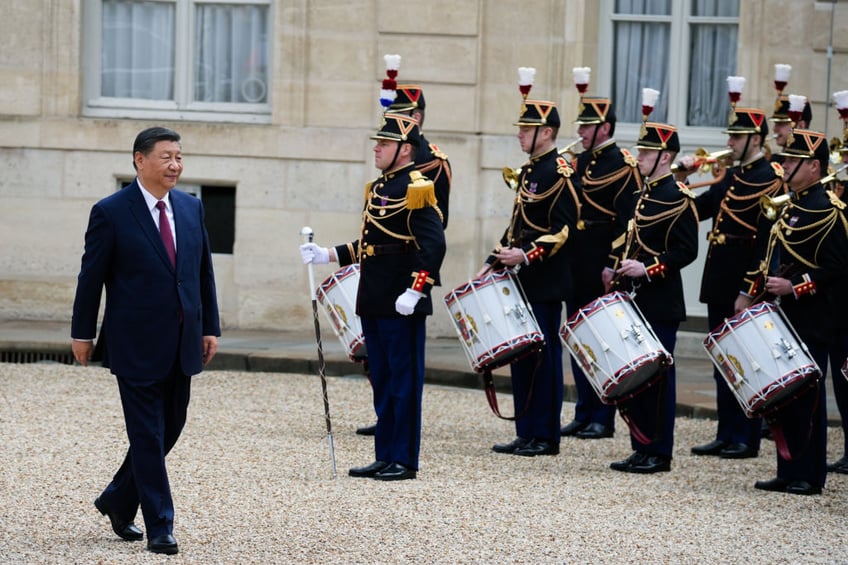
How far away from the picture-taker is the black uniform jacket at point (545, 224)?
9.08 m

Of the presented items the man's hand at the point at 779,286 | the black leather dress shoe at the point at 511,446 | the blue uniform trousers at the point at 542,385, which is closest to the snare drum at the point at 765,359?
the man's hand at the point at 779,286

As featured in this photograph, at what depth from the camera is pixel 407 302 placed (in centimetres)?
802

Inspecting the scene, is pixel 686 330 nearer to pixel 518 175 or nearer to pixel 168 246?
pixel 518 175

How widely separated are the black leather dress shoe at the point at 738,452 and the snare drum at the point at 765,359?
1.22m

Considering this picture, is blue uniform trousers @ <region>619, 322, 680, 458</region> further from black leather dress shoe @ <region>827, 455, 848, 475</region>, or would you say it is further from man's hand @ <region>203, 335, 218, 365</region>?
man's hand @ <region>203, 335, 218, 365</region>

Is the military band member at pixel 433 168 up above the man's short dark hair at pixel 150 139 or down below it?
below

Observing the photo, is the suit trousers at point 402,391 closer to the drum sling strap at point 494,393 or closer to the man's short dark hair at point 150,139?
the drum sling strap at point 494,393

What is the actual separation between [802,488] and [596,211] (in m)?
2.42

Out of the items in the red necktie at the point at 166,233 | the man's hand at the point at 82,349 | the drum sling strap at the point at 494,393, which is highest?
the red necktie at the point at 166,233

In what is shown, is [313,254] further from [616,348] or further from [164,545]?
[164,545]

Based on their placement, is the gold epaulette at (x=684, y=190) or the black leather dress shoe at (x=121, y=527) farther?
the gold epaulette at (x=684, y=190)

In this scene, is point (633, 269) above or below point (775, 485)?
above

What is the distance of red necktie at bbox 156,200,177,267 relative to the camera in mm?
6473

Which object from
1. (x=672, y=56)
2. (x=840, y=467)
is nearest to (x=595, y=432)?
(x=840, y=467)
